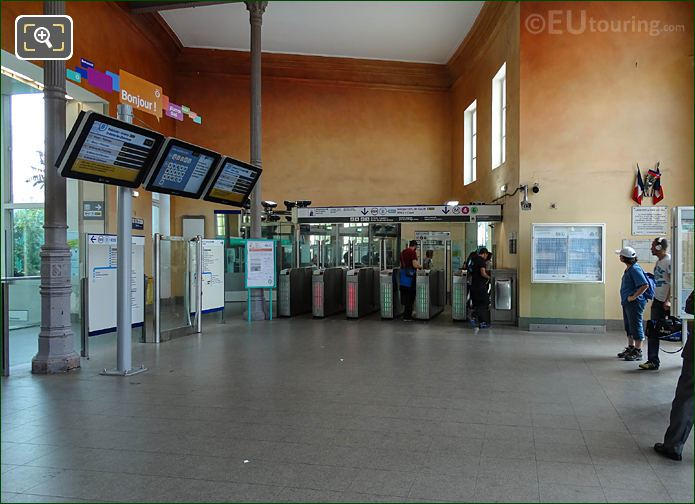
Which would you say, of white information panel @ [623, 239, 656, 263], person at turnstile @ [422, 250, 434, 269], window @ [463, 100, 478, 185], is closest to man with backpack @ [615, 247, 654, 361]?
A: white information panel @ [623, 239, 656, 263]

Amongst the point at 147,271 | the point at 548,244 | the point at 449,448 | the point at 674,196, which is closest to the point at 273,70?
the point at 147,271

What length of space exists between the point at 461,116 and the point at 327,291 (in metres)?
7.01

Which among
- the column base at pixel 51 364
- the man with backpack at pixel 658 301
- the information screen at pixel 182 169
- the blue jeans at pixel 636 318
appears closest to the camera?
the information screen at pixel 182 169

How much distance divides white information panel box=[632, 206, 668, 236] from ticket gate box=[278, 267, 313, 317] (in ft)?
22.9

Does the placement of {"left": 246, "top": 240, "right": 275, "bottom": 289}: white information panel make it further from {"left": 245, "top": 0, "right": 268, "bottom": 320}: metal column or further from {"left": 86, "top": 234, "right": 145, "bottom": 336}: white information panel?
{"left": 86, "top": 234, "right": 145, "bottom": 336}: white information panel

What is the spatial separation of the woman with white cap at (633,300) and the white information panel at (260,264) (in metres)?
6.84

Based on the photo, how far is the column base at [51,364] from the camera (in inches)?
255

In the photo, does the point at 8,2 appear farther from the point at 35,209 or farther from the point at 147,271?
the point at 147,271

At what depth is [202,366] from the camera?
702 cm

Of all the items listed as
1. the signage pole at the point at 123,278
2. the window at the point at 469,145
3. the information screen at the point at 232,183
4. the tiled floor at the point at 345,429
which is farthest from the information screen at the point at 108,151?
the window at the point at 469,145

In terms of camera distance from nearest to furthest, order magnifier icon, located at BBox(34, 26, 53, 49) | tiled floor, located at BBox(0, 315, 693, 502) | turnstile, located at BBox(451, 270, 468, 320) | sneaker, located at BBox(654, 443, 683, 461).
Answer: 1. tiled floor, located at BBox(0, 315, 693, 502)
2. sneaker, located at BBox(654, 443, 683, 461)
3. magnifier icon, located at BBox(34, 26, 53, 49)
4. turnstile, located at BBox(451, 270, 468, 320)

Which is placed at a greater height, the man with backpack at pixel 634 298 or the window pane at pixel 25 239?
the window pane at pixel 25 239

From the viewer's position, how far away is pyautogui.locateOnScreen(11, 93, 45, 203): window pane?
11609 millimetres

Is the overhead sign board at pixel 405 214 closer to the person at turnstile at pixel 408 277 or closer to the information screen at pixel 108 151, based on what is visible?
the person at turnstile at pixel 408 277
